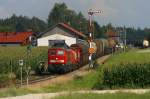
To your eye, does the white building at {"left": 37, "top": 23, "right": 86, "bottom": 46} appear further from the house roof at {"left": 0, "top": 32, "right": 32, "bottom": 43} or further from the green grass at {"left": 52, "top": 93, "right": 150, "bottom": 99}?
the green grass at {"left": 52, "top": 93, "right": 150, "bottom": 99}

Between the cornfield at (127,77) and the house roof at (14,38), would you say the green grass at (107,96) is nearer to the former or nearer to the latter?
the cornfield at (127,77)

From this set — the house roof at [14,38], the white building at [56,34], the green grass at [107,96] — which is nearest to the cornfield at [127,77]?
the green grass at [107,96]

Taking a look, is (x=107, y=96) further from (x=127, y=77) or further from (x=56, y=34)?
(x=56, y=34)

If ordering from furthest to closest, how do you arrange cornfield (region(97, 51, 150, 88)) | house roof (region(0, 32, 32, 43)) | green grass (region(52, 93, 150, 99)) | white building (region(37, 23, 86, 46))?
house roof (region(0, 32, 32, 43)) < white building (region(37, 23, 86, 46)) < cornfield (region(97, 51, 150, 88)) < green grass (region(52, 93, 150, 99))

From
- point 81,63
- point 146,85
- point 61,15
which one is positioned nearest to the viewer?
point 146,85

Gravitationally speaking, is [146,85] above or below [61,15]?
below

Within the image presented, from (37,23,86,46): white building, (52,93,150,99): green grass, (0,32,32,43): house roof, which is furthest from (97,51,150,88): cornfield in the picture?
(0,32,32,43): house roof

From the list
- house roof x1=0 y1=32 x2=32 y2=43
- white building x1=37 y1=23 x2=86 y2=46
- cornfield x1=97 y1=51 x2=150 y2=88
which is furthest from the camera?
house roof x1=0 y1=32 x2=32 y2=43

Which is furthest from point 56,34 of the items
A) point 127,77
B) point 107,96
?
point 107,96

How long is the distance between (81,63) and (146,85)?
2468 cm

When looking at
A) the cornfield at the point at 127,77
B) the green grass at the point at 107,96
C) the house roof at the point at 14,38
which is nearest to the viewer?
the green grass at the point at 107,96

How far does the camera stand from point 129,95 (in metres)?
22.8

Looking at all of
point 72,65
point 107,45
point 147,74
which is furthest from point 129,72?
point 107,45

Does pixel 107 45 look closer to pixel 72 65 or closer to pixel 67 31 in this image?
pixel 67 31
